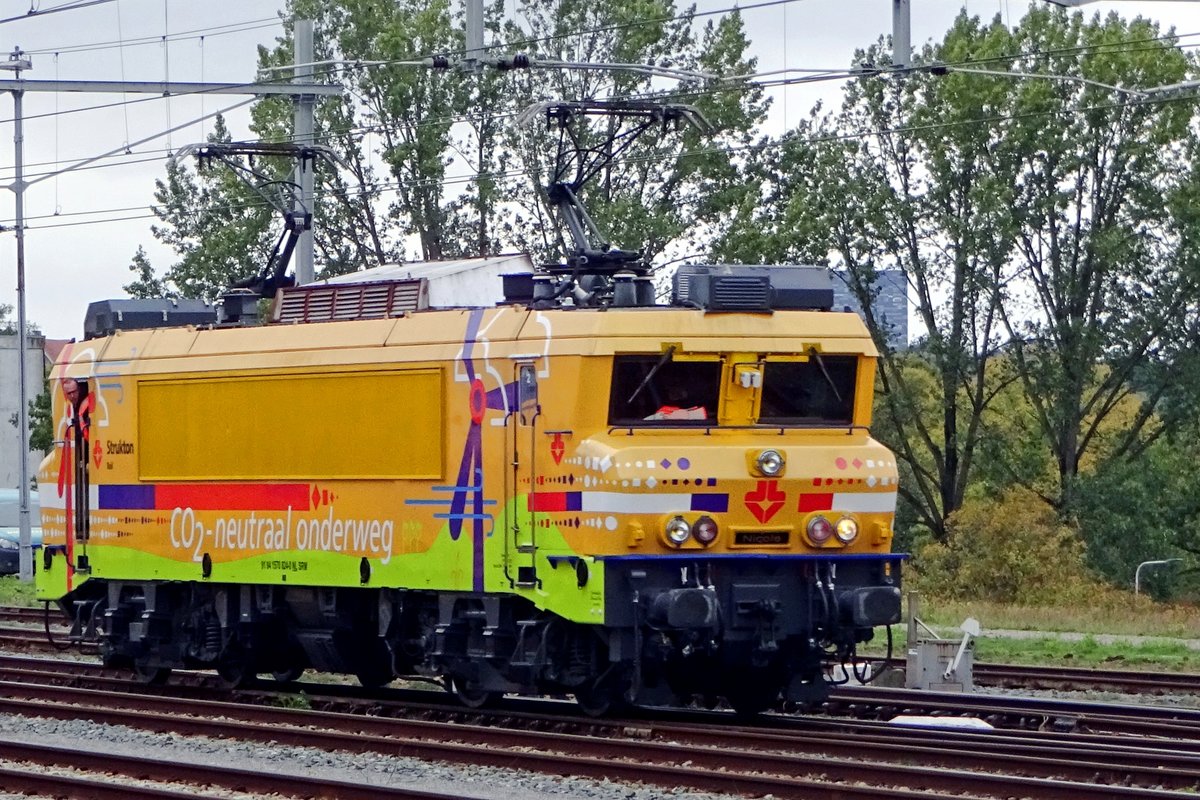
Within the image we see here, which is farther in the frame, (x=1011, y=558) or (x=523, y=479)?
(x=1011, y=558)

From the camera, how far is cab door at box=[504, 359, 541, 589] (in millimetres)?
14500

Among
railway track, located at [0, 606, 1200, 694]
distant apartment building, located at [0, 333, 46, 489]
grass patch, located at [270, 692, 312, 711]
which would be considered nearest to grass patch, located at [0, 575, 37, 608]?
grass patch, located at [270, 692, 312, 711]

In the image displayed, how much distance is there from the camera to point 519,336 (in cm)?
1470

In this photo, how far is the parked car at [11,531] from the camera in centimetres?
4462

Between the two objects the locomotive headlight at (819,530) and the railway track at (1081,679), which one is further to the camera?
the railway track at (1081,679)

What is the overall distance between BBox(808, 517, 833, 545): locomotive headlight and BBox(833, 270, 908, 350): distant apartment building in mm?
32253

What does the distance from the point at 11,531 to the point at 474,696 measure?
34105 mm

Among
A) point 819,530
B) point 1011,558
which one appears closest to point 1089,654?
point 819,530

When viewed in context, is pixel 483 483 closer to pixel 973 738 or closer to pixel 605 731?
pixel 605 731

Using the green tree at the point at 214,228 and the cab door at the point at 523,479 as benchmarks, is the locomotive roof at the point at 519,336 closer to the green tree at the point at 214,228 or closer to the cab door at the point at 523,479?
the cab door at the point at 523,479

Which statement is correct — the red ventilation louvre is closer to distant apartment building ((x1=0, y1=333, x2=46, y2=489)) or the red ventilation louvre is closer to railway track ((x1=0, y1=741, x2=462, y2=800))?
railway track ((x1=0, y1=741, x2=462, y2=800))

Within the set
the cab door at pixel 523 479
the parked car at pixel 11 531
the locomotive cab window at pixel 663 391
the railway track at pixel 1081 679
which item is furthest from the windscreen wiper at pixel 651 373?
the parked car at pixel 11 531

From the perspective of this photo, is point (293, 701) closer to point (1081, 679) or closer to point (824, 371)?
point (824, 371)

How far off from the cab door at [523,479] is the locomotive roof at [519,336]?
0.87 feet
